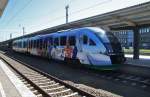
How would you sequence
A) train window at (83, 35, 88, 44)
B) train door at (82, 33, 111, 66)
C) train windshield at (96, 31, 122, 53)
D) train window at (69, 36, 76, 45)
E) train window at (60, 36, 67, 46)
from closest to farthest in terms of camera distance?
train door at (82, 33, 111, 66) → train windshield at (96, 31, 122, 53) → train window at (83, 35, 88, 44) → train window at (69, 36, 76, 45) → train window at (60, 36, 67, 46)

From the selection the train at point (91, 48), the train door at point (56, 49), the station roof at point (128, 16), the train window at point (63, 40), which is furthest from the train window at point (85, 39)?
the train door at point (56, 49)

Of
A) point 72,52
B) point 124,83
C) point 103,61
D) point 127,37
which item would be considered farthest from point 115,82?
point 127,37

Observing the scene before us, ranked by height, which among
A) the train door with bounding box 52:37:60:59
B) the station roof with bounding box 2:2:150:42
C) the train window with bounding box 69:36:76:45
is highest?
the station roof with bounding box 2:2:150:42

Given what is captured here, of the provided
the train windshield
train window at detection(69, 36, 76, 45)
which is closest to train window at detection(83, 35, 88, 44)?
the train windshield

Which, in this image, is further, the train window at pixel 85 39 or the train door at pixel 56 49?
the train door at pixel 56 49

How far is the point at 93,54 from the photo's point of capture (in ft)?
57.2

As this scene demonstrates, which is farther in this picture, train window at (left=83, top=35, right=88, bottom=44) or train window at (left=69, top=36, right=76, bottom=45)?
train window at (left=69, top=36, right=76, bottom=45)

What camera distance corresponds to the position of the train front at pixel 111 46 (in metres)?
16.7

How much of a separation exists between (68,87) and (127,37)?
117m

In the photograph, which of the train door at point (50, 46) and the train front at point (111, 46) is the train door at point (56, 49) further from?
the train front at point (111, 46)

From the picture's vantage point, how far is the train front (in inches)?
657

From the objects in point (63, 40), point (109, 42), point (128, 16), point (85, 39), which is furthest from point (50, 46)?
point (109, 42)

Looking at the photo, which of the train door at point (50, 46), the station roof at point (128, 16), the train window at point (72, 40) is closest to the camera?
the train window at point (72, 40)

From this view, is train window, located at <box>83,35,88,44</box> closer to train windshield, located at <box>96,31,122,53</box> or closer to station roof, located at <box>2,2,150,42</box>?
train windshield, located at <box>96,31,122,53</box>
